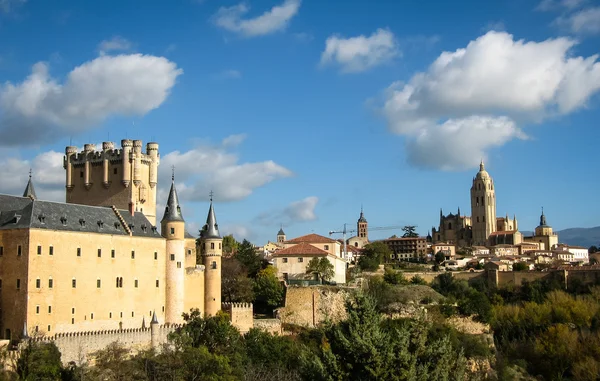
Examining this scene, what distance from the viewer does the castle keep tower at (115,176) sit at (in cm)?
5644

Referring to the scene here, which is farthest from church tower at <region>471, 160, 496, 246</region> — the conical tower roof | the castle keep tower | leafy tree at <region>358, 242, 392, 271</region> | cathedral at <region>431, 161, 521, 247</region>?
the conical tower roof

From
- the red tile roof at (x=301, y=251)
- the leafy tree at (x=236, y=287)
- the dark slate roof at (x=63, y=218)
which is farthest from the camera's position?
the red tile roof at (x=301, y=251)

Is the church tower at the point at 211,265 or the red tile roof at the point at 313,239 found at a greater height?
the red tile roof at the point at 313,239

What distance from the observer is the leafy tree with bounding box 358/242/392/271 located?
85125 millimetres

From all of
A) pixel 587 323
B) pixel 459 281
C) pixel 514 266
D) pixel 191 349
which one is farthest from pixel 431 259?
pixel 191 349

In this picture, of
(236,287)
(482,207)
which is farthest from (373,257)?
(482,207)

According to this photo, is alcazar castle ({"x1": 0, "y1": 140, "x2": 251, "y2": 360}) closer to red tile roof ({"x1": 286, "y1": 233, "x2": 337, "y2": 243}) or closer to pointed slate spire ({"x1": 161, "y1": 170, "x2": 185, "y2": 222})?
pointed slate spire ({"x1": 161, "y1": 170, "x2": 185, "y2": 222})

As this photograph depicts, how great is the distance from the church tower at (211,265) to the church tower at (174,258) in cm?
206

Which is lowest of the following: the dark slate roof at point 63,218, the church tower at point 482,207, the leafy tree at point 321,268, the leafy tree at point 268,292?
the leafy tree at point 268,292

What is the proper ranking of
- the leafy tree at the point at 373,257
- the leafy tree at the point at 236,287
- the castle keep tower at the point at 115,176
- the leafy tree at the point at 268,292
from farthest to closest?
1. the leafy tree at the point at 373,257
2. the leafy tree at the point at 268,292
3. the leafy tree at the point at 236,287
4. the castle keep tower at the point at 115,176

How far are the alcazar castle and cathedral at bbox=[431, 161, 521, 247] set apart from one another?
94.5 metres

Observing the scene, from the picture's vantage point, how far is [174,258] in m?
50.9

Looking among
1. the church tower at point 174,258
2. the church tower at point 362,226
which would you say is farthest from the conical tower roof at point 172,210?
the church tower at point 362,226

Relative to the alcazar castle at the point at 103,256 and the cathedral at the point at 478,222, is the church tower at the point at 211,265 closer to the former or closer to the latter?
the alcazar castle at the point at 103,256
